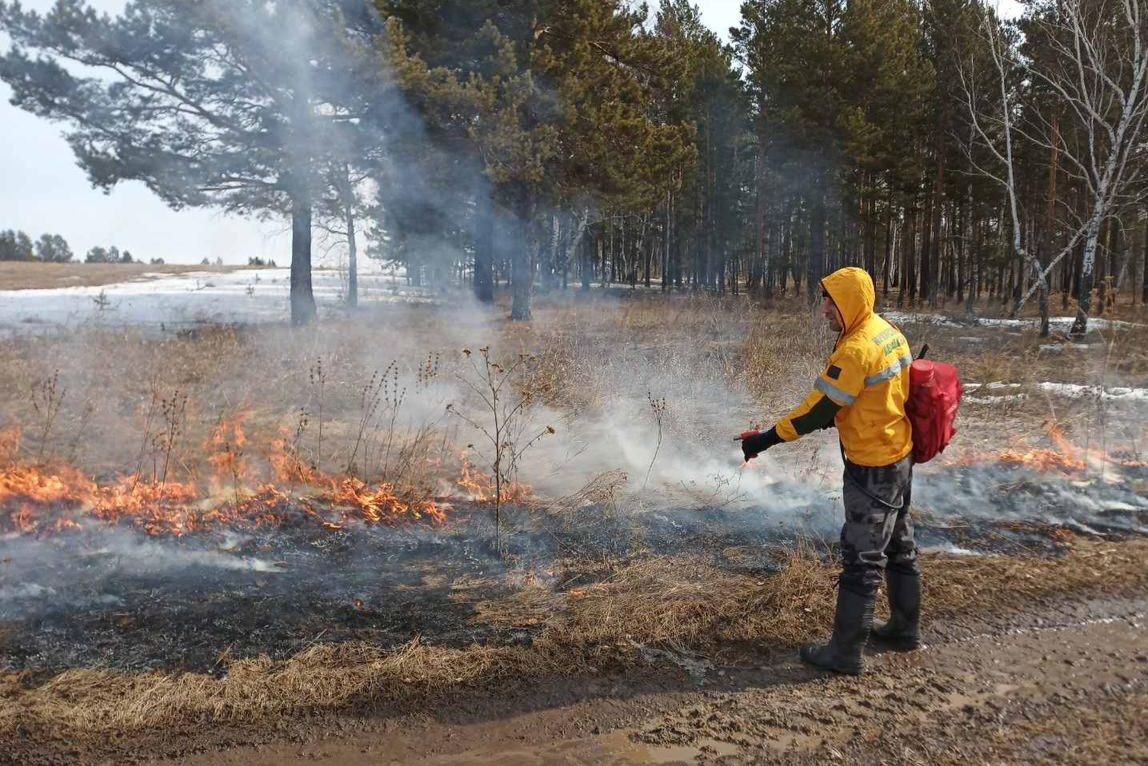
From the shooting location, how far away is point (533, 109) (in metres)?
14.3

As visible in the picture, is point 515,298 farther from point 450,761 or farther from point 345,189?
point 450,761

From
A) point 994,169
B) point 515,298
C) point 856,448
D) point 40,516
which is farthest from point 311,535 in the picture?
point 994,169

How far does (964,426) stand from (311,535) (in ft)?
23.9

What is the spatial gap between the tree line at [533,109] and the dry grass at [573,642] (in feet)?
29.2

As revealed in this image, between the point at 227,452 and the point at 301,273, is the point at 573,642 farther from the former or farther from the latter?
the point at 301,273

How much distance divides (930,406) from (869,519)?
642 mm

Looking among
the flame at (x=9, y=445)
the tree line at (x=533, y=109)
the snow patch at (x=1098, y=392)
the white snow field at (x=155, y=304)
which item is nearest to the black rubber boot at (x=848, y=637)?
the flame at (x=9, y=445)

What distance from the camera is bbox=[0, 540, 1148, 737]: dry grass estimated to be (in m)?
3.26

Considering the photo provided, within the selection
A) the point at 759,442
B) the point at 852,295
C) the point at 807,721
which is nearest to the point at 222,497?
the point at 759,442

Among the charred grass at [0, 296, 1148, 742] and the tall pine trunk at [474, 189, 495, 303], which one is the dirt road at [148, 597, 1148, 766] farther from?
the tall pine trunk at [474, 189, 495, 303]

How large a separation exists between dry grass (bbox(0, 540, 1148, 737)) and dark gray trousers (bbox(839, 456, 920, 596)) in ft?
1.92

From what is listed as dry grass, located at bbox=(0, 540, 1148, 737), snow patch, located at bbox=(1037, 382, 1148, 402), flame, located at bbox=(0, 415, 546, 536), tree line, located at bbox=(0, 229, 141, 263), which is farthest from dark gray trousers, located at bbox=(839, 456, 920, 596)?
tree line, located at bbox=(0, 229, 141, 263)

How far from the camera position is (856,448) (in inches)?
143

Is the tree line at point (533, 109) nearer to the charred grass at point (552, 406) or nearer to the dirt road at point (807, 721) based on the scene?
the charred grass at point (552, 406)
